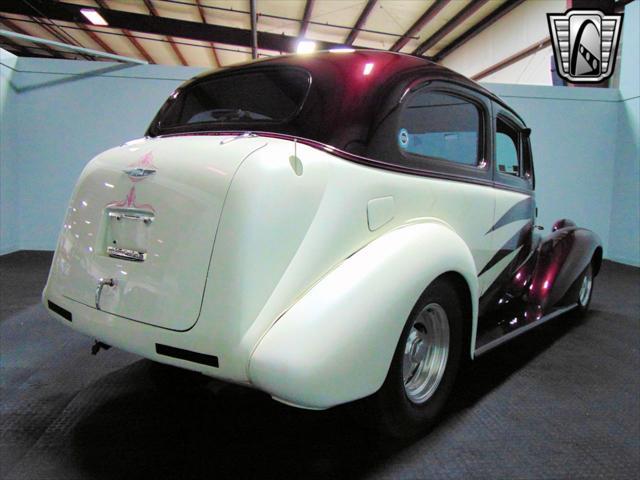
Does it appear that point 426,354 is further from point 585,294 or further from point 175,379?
point 585,294

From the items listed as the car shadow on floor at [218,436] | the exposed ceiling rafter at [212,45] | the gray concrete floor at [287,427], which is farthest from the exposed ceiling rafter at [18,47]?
the car shadow on floor at [218,436]

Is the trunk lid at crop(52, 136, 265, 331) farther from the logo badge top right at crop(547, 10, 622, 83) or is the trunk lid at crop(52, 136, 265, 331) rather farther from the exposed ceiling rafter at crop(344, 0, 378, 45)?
the exposed ceiling rafter at crop(344, 0, 378, 45)

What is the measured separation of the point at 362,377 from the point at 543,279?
2.04 metres

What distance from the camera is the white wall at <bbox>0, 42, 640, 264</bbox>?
20.7 ft

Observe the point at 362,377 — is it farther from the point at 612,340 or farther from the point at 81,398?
the point at 612,340

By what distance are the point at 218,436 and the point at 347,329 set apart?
86cm

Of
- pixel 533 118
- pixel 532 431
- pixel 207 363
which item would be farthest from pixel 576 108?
pixel 207 363

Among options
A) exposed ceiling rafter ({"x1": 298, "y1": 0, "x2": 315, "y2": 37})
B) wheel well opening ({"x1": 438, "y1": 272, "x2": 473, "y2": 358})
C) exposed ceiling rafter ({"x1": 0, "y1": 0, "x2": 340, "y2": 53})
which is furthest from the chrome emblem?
exposed ceiling rafter ({"x1": 0, "y1": 0, "x2": 340, "y2": 53})

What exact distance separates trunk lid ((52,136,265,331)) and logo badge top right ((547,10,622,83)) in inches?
303

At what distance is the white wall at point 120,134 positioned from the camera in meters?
6.30

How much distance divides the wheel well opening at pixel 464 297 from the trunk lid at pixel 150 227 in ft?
3.49

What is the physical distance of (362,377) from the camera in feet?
4.63

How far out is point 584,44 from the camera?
7.12m

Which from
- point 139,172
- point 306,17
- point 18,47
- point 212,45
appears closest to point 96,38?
point 212,45
